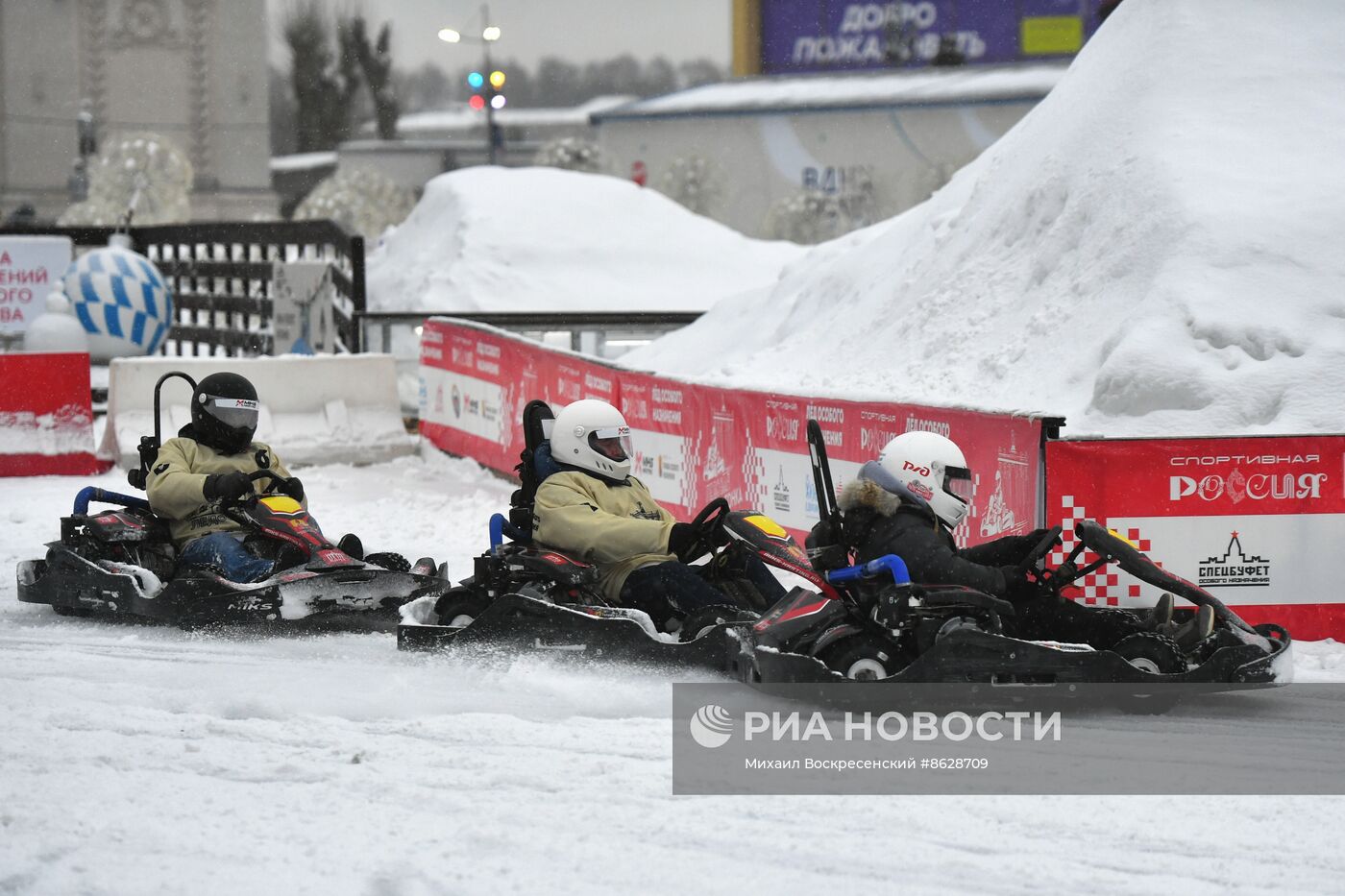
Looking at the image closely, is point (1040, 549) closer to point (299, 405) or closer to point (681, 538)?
point (681, 538)

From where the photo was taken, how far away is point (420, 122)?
89.9m

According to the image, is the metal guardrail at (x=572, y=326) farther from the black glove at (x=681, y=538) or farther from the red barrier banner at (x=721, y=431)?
the black glove at (x=681, y=538)

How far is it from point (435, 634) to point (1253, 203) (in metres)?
10.3

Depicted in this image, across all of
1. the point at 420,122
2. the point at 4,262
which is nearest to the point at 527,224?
the point at 4,262

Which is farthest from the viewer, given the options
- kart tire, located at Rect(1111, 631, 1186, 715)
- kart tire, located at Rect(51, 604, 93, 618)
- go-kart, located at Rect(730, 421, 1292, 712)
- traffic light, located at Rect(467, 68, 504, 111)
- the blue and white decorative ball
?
traffic light, located at Rect(467, 68, 504, 111)

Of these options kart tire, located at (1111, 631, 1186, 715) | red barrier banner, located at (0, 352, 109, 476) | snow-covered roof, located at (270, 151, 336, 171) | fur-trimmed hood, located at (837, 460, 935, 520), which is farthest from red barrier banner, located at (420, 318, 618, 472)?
snow-covered roof, located at (270, 151, 336, 171)

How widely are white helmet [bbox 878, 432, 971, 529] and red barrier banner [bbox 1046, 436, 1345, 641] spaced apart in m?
1.43

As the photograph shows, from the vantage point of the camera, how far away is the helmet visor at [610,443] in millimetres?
7977

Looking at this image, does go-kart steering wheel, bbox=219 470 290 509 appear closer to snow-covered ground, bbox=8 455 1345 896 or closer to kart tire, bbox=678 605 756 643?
snow-covered ground, bbox=8 455 1345 896

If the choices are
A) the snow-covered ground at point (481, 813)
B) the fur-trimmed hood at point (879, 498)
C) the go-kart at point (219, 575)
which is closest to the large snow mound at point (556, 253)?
the go-kart at point (219, 575)

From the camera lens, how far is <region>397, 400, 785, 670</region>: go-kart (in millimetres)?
7273

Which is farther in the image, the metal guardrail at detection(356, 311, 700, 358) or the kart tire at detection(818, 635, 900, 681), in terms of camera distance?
the metal guardrail at detection(356, 311, 700, 358)

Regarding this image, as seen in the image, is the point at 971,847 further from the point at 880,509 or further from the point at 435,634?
the point at 435,634

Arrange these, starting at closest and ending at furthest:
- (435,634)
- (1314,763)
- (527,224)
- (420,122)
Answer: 1. (1314,763)
2. (435,634)
3. (527,224)
4. (420,122)
